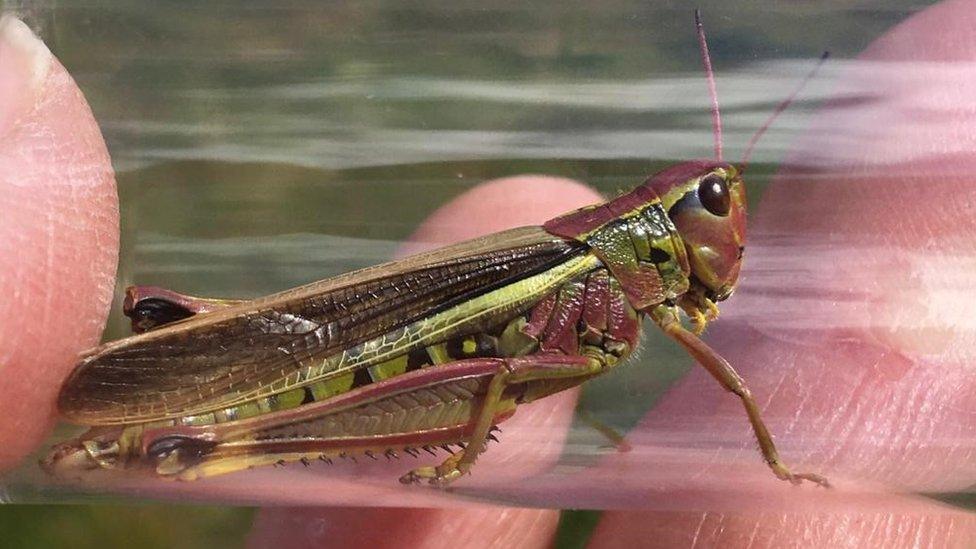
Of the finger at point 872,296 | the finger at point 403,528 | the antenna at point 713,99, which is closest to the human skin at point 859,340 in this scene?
the finger at point 872,296

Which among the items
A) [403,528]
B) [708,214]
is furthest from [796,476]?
[403,528]

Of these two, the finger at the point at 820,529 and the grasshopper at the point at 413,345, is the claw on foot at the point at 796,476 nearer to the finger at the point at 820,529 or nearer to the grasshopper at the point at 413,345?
the grasshopper at the point at 413,345

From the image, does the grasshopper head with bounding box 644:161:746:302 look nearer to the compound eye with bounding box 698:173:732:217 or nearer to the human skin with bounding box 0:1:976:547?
the compound eye with bounding box 698:173:732:217

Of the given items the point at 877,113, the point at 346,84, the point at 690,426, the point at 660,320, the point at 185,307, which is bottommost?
the point at 690,426

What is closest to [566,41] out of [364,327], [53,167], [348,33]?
[348,33]

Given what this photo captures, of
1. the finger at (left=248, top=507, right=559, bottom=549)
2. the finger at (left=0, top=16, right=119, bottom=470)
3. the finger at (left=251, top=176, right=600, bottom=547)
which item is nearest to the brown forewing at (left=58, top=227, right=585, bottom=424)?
the finger at (left=0, top=16, right=119, bottom=470)

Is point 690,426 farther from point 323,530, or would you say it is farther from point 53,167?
point 53,167
